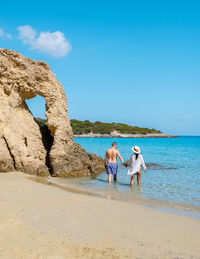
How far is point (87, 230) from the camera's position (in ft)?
14.9

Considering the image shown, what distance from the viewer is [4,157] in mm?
10562

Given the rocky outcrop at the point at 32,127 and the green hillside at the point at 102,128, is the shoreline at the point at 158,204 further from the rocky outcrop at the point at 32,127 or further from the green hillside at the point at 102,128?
the green hillside at the point at 102,128

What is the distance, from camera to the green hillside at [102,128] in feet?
334

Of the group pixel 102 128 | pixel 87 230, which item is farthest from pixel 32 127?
pixel 102 128

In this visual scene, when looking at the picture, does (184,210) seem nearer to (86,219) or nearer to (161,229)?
(161,229)

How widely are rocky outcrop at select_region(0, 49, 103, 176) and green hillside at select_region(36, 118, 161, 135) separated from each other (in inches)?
3281

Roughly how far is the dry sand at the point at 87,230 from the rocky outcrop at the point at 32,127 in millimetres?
4742

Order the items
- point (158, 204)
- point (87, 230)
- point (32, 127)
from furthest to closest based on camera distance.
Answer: point (32, 127) → point (158, 204) → point (87, 230)

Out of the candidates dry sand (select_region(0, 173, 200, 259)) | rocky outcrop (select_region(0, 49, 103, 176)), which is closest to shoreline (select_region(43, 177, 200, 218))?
dry sand (select_region(0, 173, 200, 259))

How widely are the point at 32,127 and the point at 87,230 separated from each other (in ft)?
28.1

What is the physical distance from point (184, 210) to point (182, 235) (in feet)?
9.08

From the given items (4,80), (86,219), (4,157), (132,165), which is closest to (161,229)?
(86,219)

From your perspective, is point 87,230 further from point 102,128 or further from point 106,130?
point 102,128

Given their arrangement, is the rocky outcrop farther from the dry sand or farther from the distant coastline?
the distant coastline
